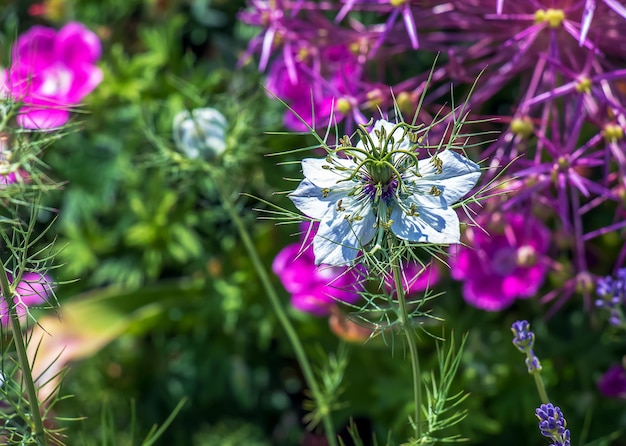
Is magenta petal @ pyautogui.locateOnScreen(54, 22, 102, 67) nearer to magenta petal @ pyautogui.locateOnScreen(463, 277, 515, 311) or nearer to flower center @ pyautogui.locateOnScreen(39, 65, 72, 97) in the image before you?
flower center @ pyautogui.locateOnScreen(39, 65, 72, 97)

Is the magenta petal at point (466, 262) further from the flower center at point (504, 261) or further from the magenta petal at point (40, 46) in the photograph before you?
the magenta petal at point (40, 46)

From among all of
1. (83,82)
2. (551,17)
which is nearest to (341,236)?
(551,17)

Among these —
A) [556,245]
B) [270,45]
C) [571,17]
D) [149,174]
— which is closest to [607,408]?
[556,245]

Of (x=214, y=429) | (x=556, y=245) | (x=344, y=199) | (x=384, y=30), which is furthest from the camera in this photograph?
(x=214, y=429)

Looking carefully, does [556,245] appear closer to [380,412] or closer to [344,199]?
[380,412]

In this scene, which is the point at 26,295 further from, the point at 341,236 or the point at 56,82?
the point at 56,82

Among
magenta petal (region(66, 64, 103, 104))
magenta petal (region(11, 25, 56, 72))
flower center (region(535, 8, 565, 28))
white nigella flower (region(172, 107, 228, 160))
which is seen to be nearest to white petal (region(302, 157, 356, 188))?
white nigella flower (region(172, 107, 228, 160))
